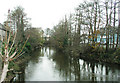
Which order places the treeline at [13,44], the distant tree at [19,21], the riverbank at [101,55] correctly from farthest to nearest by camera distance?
1. the distant tree at [19,21]
2. the riverbank at [101,55]
3. the treeline at [13,44]

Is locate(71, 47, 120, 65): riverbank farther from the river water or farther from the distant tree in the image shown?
the distant tree

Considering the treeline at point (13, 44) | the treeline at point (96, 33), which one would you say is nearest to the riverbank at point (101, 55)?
the treeline at point (96, 33)

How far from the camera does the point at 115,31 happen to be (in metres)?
15.7

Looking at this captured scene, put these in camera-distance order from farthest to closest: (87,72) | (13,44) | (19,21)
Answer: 1. (19,21)
2. (87,72)
3. (13,44)

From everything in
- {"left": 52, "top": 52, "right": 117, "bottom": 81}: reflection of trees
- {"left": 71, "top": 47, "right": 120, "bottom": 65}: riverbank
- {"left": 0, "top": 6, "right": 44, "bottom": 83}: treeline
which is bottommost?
{"left": 52, "top": 52, "right": 117, "bottom": 81}: reflection of trees

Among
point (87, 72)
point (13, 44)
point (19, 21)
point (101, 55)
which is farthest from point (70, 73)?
point (19, 21)

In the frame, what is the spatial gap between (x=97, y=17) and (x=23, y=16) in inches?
547

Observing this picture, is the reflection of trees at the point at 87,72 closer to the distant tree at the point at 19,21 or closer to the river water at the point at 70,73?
the river water at the point at 70,73

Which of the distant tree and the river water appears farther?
the distant tree

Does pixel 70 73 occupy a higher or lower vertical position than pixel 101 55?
lower

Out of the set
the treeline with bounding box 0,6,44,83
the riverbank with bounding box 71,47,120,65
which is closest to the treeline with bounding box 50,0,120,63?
the riverbank with bounding box 71,47,120,65

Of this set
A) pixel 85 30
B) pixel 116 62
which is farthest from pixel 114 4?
pixel 116 62

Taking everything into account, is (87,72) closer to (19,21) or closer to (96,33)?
(96,33)

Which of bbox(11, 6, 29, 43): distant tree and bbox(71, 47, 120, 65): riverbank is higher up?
bbox(11, 6, 29, 43): distant tree
